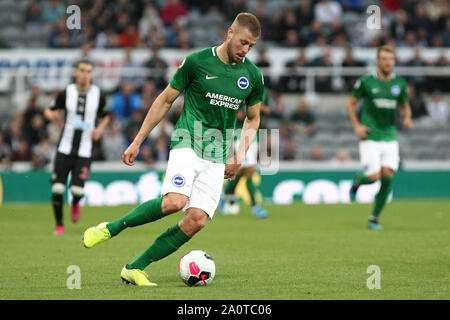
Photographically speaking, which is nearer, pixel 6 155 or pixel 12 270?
pixel 12 270

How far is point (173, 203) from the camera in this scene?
7.19 m

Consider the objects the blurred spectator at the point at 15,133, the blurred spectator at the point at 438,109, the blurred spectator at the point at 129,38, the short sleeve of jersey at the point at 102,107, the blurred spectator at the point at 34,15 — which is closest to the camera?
the short sleeve of jersey at the point at 102,107

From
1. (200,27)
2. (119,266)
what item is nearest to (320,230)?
(119,266)

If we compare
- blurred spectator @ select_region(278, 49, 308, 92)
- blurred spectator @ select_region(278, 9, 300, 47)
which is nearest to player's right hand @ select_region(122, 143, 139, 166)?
blurred spectator @ select_region(278, 49, 308, 92)

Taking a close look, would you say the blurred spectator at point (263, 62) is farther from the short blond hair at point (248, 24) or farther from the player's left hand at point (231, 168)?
the short blond hair at point (248, 24)

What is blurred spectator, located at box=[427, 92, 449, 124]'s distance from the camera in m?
20.5

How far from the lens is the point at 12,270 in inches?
328

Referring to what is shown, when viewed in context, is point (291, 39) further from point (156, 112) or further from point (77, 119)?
point (156, 112)

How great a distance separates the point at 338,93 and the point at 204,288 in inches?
545

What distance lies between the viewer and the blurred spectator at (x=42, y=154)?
706 inches

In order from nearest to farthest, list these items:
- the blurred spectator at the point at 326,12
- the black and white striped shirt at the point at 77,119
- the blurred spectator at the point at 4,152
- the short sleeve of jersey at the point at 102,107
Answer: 1. the black and white striped shirt at the point at 77,119
2. the short sleeve of jersey at the point at 102,107
3. the blurred spectator at the point at 4,152
4. the blurred spectator at the point at 326,12

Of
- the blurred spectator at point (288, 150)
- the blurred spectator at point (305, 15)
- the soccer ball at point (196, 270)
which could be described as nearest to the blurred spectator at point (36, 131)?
the blurred spectator at point (288, 150)

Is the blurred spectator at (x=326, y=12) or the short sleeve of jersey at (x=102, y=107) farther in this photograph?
the blurred spectator at (x=326, y=12)
